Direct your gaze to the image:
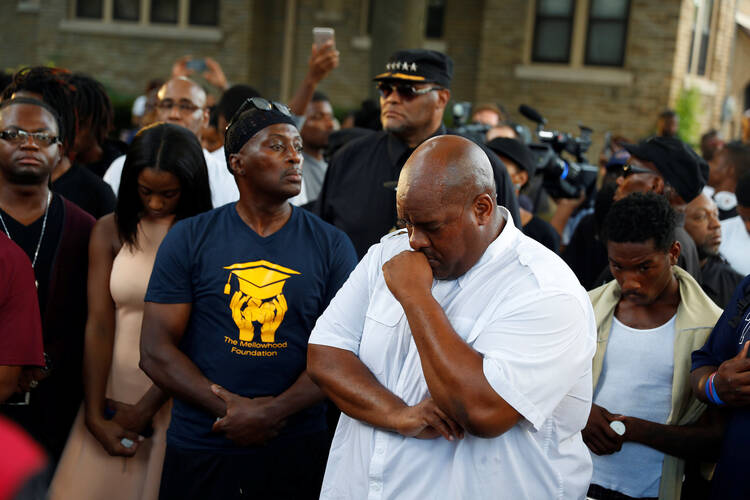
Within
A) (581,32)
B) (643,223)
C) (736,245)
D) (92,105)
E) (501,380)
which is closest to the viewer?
(501,380)

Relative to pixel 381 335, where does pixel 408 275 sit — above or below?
above

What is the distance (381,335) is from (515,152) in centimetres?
351

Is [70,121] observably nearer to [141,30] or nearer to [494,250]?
[494,250]

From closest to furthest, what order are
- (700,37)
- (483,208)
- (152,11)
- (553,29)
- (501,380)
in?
1. (501,380)
2. (483,208)
3. (553,29)
4. (700,37)
5. (152,11)

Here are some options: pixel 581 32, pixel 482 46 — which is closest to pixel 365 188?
pixel 482 46

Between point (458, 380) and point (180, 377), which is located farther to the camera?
point (180, 377)

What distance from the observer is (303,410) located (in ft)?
10.9

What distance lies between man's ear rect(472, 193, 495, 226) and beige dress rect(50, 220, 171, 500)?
1813 millimetres

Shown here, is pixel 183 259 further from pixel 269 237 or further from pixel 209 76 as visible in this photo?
pixel 209 76

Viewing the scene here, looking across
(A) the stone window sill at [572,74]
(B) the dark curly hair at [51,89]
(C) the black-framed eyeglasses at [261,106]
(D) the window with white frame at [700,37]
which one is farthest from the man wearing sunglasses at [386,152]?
(D) the window with white frame at [700,37]

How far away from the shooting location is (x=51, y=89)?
4988mm

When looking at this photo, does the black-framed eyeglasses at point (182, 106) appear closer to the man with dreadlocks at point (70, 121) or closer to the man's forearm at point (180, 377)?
the man with dreadlocks at point (70, 121)

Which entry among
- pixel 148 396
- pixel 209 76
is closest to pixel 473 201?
pixel 148 396

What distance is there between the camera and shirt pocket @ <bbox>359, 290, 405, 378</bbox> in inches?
95.7
